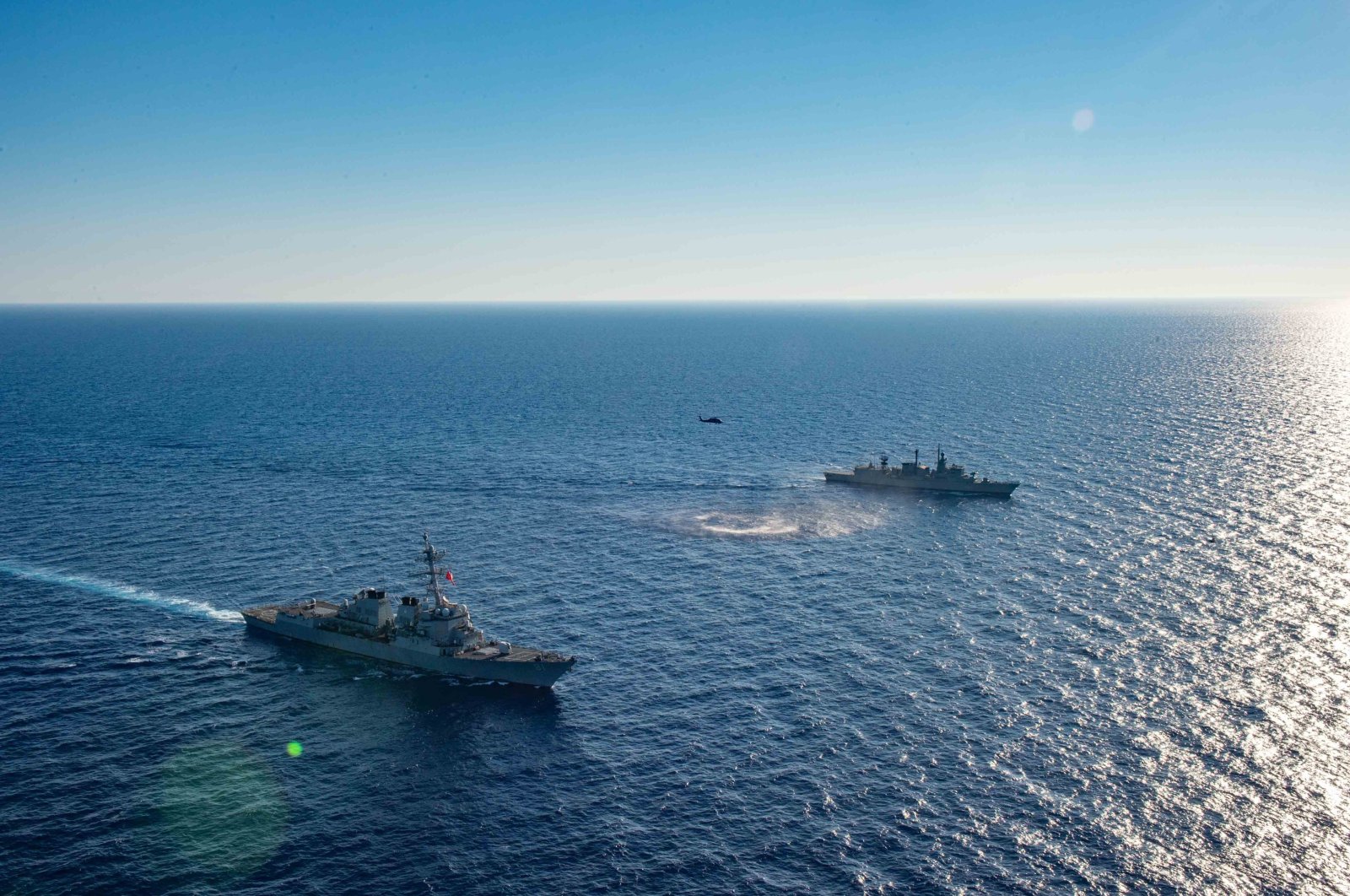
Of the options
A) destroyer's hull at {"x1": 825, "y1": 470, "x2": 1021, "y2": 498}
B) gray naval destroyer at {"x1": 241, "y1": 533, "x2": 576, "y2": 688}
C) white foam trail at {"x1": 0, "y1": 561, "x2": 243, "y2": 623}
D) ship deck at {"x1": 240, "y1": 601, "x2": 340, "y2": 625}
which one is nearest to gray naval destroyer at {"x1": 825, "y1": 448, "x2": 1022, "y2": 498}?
destroyer's hull at {"x1": 825, "y1": 470, "x2": 1021, "y2": 498}

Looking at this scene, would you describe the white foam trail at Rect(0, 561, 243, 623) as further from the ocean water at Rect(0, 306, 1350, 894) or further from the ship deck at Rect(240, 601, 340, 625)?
the ship deck at Rect(240, 601, 340, 625)

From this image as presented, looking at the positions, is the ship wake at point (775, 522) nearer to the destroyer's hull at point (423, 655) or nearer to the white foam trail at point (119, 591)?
the destroyer's hull at point (423, 655)

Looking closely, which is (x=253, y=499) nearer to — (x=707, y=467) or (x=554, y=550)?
(x=554, y=550)

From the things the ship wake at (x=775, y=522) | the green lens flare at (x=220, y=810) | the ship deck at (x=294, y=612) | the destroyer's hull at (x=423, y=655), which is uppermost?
the ship deck at (x=294, y=612)

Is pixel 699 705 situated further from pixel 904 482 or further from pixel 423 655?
pixel 904 482

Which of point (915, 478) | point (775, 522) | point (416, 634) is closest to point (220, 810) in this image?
point (416, 634)

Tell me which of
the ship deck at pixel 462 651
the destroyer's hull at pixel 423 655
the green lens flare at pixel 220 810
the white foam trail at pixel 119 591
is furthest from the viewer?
the white foam trail at pixel 119 591

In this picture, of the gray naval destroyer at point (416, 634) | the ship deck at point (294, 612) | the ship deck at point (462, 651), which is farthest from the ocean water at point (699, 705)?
the ship deck at point (462, 651)
